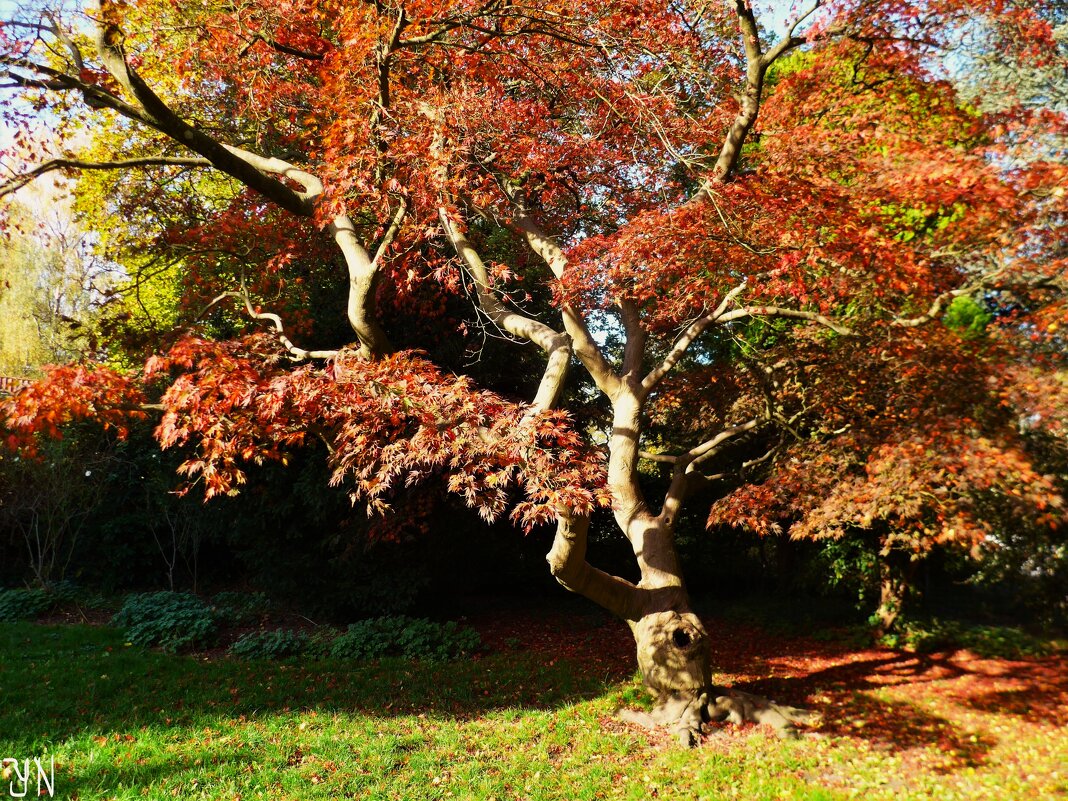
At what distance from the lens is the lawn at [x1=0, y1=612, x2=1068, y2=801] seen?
4531 millimetres

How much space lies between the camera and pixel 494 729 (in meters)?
5.53

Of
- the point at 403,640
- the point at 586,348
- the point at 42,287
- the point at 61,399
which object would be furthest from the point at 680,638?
the point at 42,287

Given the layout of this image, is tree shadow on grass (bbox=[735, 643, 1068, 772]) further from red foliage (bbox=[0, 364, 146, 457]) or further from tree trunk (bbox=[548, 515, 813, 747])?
red foliage (bbox=[0, 364, 146, 457])

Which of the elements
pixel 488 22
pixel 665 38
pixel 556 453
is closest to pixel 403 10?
pixel 488 22

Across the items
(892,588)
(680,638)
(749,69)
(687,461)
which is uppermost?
(749,69)

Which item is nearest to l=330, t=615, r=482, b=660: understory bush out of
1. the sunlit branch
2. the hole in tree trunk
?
the hole in tree trunk

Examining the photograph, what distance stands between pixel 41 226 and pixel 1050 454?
20.7m

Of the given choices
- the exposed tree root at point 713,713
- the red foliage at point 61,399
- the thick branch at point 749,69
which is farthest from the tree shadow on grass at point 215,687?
the thick branch at point 749,69

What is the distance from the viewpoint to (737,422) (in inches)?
310

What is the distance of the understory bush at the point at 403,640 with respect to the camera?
7.46 m

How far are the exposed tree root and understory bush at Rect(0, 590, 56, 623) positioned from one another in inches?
317

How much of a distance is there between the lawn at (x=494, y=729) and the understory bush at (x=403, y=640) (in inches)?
11.2

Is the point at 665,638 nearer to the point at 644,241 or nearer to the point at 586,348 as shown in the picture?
the point at 586,348

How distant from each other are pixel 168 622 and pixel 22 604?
306 cm
